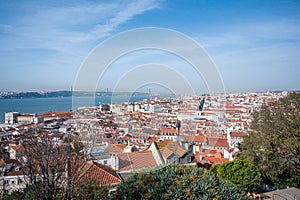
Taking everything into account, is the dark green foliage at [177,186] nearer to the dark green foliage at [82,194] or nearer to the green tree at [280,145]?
the dark green foliage at [82,194]

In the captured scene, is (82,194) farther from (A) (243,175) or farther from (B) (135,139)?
(B) (135,139)

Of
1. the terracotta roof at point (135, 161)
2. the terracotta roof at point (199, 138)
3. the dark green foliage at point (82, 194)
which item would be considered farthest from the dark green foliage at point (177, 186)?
the terracotta roof at point (199, 138)

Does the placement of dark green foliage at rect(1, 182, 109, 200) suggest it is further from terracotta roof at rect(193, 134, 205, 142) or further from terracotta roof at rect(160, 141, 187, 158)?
terracotta roof at rect(193, 134, 205, 142)

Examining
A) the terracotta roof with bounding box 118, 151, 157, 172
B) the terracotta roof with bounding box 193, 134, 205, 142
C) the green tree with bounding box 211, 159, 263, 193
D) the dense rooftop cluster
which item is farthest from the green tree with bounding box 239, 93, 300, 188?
the terracotta roof with bounding box 193, 134, 205, 142

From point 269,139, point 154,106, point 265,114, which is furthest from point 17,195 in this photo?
point 154,106

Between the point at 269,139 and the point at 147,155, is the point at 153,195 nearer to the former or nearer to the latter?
the point at 147,155

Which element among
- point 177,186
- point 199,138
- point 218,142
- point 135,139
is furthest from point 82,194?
point 218,142
